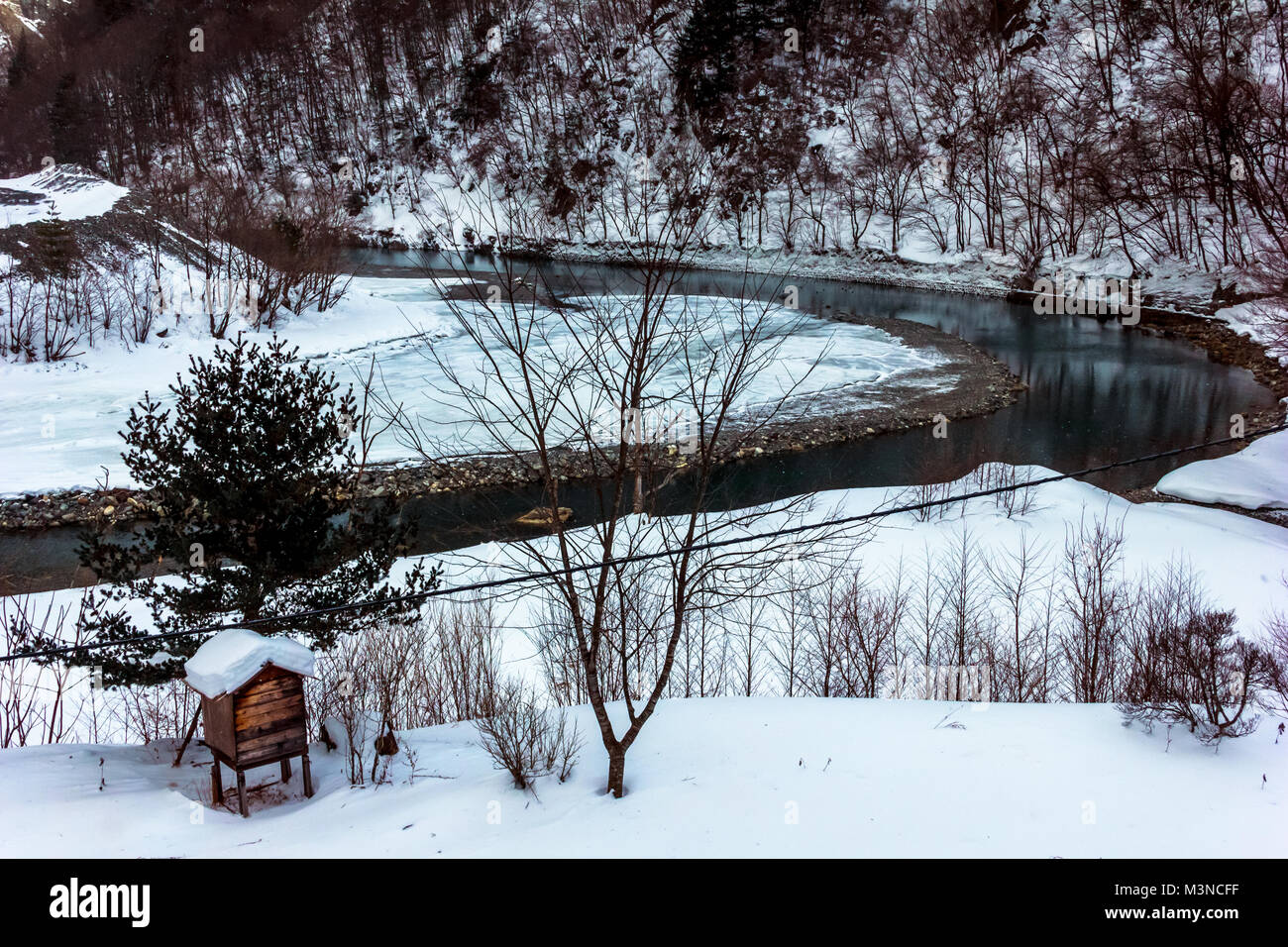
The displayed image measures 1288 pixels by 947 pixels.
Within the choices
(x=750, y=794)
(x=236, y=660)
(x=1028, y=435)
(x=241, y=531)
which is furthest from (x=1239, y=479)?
(x=236, y=660)

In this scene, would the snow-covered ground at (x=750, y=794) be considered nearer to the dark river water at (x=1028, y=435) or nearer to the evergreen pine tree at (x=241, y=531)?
the evergreen pine tree at (x=241, y=531)

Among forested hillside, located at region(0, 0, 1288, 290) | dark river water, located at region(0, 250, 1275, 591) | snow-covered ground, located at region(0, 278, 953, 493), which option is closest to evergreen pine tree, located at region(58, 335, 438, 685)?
dark river water, located at region(0, 250, 1275, 591)

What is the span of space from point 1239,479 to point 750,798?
13879 mm

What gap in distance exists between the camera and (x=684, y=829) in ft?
16.8

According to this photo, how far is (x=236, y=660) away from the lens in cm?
552

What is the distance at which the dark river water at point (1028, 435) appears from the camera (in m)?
14.9

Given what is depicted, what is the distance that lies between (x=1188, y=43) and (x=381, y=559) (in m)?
45.2

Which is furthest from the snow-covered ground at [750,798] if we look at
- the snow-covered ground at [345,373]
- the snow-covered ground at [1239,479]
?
the snow-covered ground at [1239,479]

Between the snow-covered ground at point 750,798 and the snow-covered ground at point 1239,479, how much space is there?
34.4 feet

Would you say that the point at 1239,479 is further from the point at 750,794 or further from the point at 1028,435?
the point at 750,794

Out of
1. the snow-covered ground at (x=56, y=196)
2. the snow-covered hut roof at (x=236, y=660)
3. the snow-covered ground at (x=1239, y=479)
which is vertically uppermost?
the snow-covered ground at (x=56, y=196)

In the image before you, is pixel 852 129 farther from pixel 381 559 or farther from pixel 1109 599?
pixel 381 559

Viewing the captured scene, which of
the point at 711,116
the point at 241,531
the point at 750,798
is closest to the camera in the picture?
the point at 750,798

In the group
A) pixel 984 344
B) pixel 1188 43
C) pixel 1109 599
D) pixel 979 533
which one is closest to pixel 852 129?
pixel 1188 43
